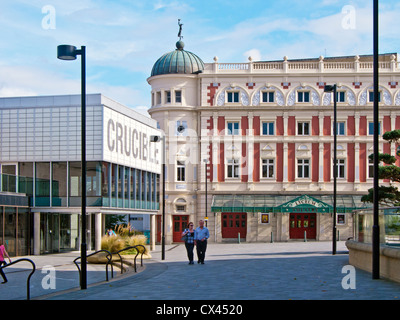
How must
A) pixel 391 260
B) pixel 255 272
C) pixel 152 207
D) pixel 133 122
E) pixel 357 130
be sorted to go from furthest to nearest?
pixel 357 130 < pixel 152 207 < pixel 133 122 < pixel 255 272 < pixel 391 260

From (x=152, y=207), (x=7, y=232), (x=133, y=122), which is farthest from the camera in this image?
(x=152, y=207)

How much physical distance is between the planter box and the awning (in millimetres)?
31455

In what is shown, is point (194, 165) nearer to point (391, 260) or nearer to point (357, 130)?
point (357, 130)

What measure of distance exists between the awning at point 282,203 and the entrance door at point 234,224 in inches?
48.9

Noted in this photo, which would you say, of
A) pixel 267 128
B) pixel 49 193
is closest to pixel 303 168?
pixel 267 128

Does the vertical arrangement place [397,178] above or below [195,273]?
above

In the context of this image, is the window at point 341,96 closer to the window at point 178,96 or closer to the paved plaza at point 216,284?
the window at point 178,96

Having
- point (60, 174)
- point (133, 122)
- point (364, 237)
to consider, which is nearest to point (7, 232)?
point (60, 174)

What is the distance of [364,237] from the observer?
69.1 feet

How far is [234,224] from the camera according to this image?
181ft

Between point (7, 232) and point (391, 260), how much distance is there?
67.1 feet

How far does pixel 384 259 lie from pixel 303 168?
1524 inches

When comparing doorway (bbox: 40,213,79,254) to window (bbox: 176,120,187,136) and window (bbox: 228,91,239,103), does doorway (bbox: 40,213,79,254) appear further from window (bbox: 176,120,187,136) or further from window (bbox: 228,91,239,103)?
window (bbox: 228,91,239,103)
